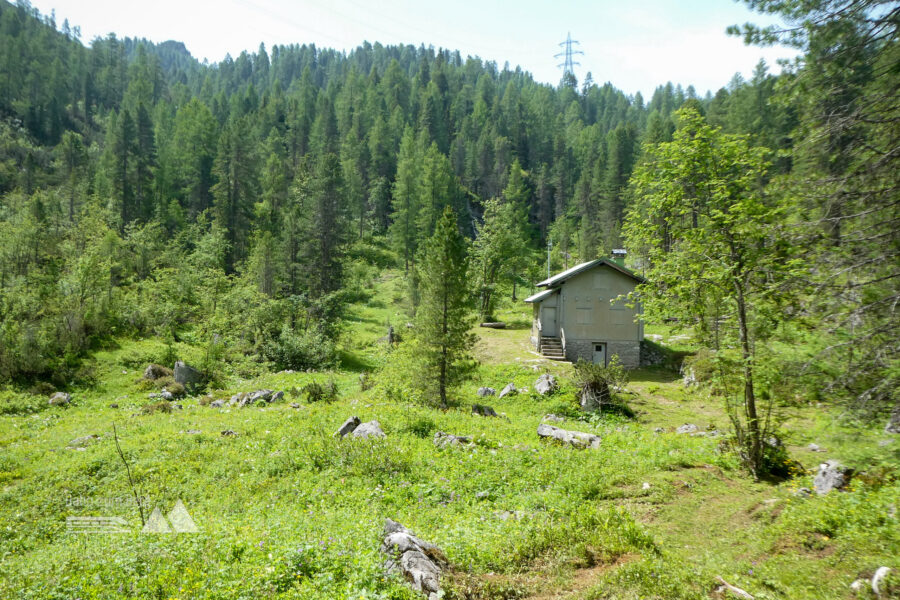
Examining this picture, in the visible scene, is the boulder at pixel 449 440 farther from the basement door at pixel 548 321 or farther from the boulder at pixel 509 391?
the basement door at pixel 548 321

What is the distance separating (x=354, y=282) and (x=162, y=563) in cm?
4203

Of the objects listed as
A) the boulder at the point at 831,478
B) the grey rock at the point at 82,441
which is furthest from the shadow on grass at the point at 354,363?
the boulder at the point at 831,478

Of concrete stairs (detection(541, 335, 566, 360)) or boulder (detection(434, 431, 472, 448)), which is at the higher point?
concrete stairs (detection(541, 335, 566, 360))

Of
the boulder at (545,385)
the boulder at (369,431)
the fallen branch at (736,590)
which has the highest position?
the fallen branch at (736,590)

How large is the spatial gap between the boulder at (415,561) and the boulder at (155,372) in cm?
2167

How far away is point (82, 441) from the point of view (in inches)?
515

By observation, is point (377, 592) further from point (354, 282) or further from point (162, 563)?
point (354, 282)

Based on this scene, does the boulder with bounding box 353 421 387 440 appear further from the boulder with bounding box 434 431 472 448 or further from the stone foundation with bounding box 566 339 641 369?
the stone foundation with bounding box 566 339 641 369

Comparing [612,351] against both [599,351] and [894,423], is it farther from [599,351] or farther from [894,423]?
[894,423]

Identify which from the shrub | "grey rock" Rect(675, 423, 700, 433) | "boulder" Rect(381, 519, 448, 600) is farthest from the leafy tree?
the shrub

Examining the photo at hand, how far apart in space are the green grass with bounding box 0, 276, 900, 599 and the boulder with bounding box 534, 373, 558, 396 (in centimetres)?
471

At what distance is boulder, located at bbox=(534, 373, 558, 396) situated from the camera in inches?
784

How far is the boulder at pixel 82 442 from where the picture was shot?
12788mm

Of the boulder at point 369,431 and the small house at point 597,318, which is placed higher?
the small house at point 597,318
